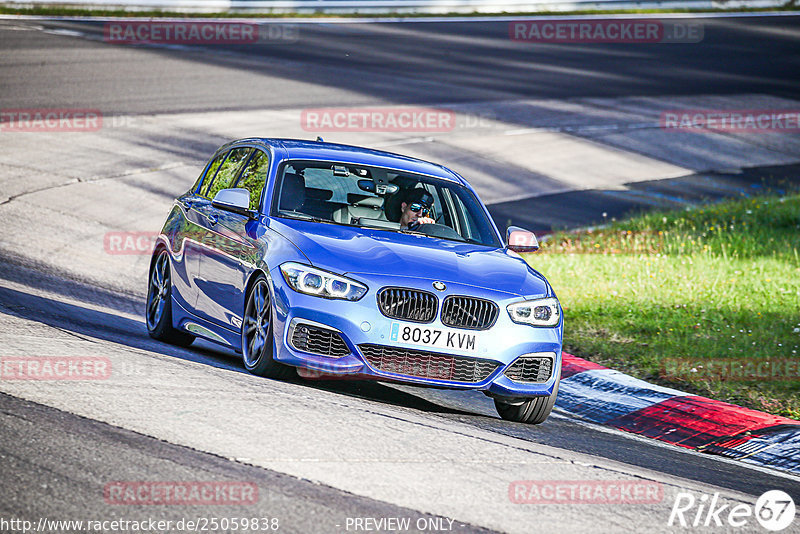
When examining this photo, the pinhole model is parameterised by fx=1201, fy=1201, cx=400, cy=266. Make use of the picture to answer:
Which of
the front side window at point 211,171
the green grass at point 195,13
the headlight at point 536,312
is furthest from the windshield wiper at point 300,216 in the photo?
the green grass at point 195,13

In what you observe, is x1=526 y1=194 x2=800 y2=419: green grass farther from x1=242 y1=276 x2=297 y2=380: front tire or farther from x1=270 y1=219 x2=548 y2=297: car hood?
x1=242 y1=276 x2=297 y2=380: front tire

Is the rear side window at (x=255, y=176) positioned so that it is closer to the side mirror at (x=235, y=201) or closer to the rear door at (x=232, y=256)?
the rear door at (x=232, y=256)

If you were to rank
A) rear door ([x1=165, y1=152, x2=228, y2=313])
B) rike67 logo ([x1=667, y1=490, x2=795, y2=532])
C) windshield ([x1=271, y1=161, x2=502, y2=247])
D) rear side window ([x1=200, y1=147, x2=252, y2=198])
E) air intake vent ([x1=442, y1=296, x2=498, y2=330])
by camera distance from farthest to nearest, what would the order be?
1. rear side window ([x1=200, y1=147, x2=252, y2=198])
2. rear door ([x1=165, y1=152, x2=228, y2=313])
3. windshield ([x1=271, y1=161, x2=502, y2=247])
4. air intake vent ([x1=442, y1=296, x2=498, y2=330])
5. rike67 logo ([x1=667, y1=490, x2=795, y2=532])

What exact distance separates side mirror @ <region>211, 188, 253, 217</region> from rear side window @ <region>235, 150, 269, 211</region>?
16 cm

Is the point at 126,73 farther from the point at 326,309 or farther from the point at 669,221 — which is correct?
the point at 326,309

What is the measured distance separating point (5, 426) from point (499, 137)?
1904 centimetres

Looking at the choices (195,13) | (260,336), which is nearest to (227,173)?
(260,336)

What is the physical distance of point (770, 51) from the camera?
40.1 meters

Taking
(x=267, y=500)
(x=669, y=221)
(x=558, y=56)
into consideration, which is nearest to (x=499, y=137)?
(x=669, y=221)

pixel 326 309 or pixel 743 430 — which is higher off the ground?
pixel 326 309

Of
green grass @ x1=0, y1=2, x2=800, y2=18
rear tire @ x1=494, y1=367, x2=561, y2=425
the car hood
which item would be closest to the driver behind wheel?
the car hood

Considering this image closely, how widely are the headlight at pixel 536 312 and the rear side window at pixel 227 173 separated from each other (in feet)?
9.61

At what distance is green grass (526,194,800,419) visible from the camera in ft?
33.6

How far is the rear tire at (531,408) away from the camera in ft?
26.5
